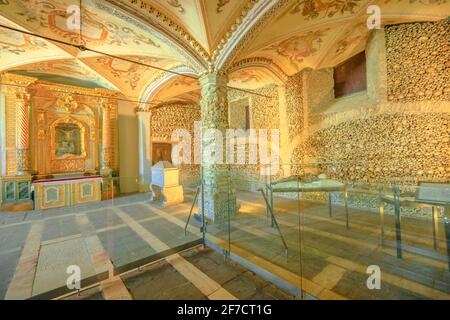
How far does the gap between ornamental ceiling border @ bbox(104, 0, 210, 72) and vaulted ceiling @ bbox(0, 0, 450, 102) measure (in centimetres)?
2

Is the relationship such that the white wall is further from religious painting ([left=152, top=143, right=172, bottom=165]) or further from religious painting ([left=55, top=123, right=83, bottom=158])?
religious painting ([left=55, top=123, right=83, bottom=158])

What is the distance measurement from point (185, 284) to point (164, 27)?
453 centimetres

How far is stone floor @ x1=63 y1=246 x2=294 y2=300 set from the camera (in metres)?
1.98

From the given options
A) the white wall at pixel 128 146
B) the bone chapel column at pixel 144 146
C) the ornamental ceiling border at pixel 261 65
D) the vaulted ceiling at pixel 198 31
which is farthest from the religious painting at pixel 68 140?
the ornamental ceiling border at pixel 261 65

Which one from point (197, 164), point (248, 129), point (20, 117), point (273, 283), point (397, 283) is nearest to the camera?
point (397, 283)

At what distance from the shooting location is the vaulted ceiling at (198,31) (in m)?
3.34

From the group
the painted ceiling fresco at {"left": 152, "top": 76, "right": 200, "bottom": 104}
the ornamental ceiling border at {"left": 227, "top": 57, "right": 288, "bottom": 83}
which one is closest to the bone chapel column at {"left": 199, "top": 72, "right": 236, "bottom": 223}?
the ornamental ceiling border at {"left": 227, "top": 57, "right": 288, "bottom": 83}

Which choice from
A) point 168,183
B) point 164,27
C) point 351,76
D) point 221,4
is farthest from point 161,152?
point 351,76

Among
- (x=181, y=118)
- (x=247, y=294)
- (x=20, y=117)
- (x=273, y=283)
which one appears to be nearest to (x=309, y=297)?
(x=273, y=283)

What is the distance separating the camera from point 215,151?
4.06m

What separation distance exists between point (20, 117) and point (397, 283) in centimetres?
914

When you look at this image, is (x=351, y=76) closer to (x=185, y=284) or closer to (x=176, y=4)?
(x=176, y=4)

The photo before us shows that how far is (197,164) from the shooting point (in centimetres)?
1011
